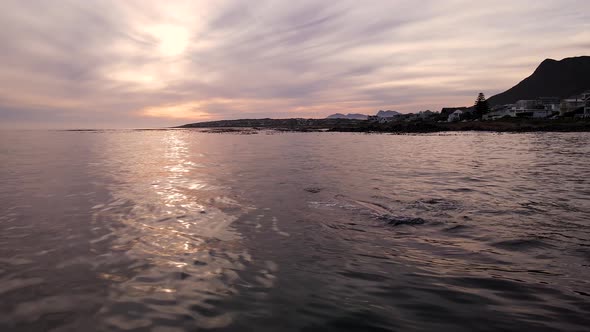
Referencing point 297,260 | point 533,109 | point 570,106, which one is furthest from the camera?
point 533,109

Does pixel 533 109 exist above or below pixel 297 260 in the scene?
above

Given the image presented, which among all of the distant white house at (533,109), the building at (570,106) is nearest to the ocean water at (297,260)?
the building at (570,106)

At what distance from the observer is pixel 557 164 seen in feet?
77.0

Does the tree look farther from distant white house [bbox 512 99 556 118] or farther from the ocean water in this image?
the ocean water

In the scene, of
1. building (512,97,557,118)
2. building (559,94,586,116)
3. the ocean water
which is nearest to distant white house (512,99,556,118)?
building (512,97,557,118)

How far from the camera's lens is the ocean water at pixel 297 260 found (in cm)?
540

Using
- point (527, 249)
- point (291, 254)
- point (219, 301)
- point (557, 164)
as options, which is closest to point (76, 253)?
point (219, 301)

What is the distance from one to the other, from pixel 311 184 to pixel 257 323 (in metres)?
12.9

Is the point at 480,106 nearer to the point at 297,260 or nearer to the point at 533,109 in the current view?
the point at 533,109

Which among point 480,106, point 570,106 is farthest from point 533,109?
point 480,106

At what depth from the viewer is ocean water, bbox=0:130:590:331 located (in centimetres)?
540

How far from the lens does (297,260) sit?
7.67 meters

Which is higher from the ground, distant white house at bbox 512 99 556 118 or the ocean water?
distant white house at bbox 512 99 556 118

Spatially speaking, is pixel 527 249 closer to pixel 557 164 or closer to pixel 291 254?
pixel 291 254
